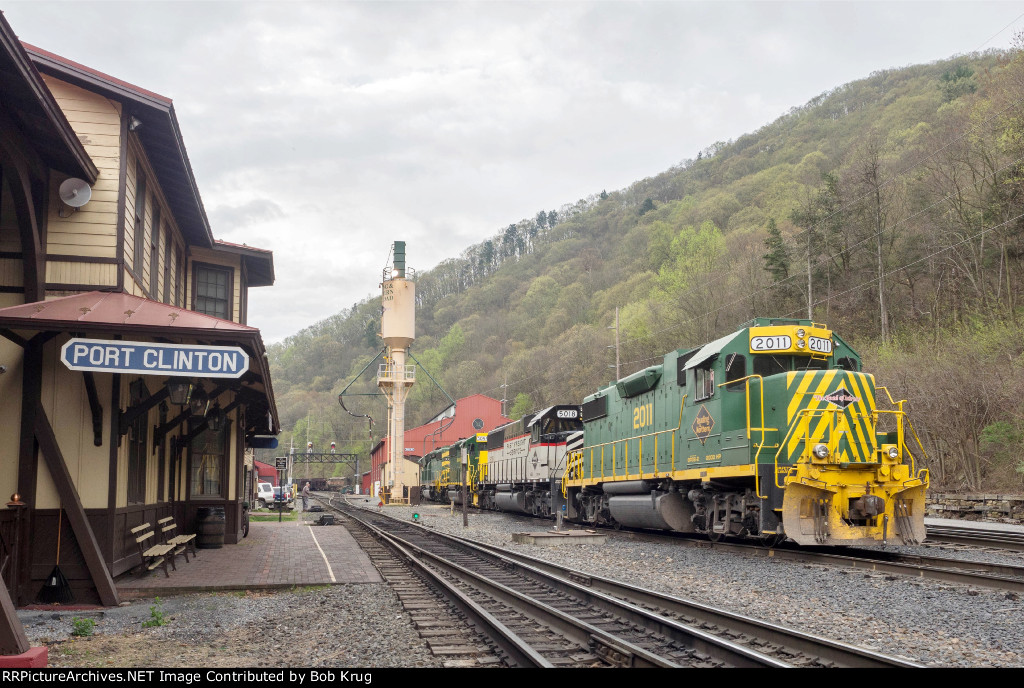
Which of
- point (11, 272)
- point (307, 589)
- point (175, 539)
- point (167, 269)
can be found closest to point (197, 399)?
point (175, 539)

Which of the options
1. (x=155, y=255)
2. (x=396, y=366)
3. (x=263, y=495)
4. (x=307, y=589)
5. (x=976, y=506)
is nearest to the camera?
(x=307, y=589)

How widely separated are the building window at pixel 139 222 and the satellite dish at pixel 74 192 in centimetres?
152

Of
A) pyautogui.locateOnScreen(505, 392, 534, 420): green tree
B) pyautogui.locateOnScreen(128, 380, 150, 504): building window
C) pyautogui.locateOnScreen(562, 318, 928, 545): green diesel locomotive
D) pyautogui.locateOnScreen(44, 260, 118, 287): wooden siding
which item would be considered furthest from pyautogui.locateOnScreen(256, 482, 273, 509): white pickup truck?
pyautogui.locateOnScreen(44, 260, 118, 287): wooden siding

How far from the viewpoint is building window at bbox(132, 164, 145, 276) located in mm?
12555

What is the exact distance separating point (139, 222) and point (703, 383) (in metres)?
9.80

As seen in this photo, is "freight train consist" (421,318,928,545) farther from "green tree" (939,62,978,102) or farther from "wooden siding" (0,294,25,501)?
"green tree" (939,62,978,102)

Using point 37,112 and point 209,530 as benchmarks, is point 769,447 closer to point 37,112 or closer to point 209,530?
point 37,112

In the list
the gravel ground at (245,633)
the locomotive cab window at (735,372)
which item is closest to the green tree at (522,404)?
the locomotive cab window at (735,372)

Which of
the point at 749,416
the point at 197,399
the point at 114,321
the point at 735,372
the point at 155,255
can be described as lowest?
the point at 749,416

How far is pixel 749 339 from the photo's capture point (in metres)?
13.7

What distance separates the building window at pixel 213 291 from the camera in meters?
19.3

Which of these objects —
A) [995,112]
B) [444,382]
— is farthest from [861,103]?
A: [995,112]

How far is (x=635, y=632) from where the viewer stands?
Answer: 758 cm
